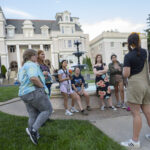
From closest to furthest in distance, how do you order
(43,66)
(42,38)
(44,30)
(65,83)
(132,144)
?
(132,144)
(43,66)
(65,83)
(42,38)
(44,30)

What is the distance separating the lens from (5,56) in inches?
1171

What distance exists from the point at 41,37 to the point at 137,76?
32.9m

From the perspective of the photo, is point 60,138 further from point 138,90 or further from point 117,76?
point 117,76

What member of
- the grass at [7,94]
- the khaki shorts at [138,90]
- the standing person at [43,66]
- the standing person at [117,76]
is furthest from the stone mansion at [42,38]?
the khaki shorts at [138,90]

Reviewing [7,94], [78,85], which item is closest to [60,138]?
[78,85]

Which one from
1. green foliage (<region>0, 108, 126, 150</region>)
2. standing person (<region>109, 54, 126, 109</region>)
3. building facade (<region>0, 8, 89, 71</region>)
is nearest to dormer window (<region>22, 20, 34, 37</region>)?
building facade (<region>0, 8, 89, 71</region>)

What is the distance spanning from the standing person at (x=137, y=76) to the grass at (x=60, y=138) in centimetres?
67

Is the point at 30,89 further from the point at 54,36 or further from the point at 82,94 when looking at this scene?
the point at 54,36

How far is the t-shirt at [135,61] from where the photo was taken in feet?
7.86

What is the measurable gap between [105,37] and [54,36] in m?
12.8

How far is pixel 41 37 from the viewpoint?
33000 millimetres

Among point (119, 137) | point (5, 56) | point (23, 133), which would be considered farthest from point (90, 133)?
point (5, 56)

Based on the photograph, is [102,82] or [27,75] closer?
[27,75]

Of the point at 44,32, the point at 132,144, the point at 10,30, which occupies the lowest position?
the point at 132,144
